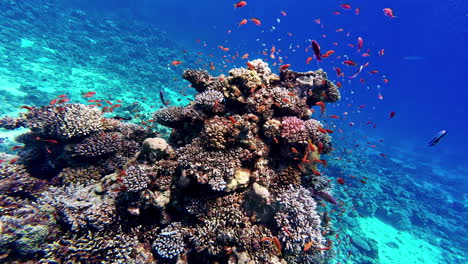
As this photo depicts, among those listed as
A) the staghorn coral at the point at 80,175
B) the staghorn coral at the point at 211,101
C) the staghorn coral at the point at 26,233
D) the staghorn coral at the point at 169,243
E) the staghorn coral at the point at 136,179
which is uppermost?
the staghorn coral at the point at 211,101

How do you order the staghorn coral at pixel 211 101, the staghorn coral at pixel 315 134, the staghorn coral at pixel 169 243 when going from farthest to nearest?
1. the staghorn coral at pixel 315 134
2. the staghorn coral at pixel 211 101
3. the staghorn coral at pixel 169 243

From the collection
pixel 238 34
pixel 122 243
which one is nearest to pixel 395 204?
pixel 122 243

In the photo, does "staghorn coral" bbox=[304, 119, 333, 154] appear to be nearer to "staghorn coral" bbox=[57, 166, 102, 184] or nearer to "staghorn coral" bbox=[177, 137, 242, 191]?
"staghorn coral" bbox=[177, 137, 242, 191]

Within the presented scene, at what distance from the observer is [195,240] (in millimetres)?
4516

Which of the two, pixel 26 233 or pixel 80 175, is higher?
pixel 80 175

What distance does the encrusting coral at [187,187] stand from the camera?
172 inches

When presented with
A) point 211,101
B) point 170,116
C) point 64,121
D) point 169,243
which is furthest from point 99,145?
point 169,243

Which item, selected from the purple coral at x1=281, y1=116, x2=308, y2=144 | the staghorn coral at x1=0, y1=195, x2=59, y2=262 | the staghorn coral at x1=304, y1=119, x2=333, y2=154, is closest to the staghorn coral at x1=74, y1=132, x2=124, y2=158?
the staghorn coral at x1=0, y1=195, x2=59, y2=262

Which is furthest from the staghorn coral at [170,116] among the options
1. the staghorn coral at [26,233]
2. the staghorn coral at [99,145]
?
the staghorn coral at [26,233]

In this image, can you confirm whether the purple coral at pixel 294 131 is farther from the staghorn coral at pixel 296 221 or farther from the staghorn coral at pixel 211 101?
the staghorn coral at pixel 211 101

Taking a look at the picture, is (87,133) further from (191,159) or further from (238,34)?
(238,34)

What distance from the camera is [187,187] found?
4867mm

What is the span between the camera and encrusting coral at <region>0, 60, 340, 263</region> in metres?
4.37

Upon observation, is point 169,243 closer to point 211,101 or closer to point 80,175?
point 211,101
